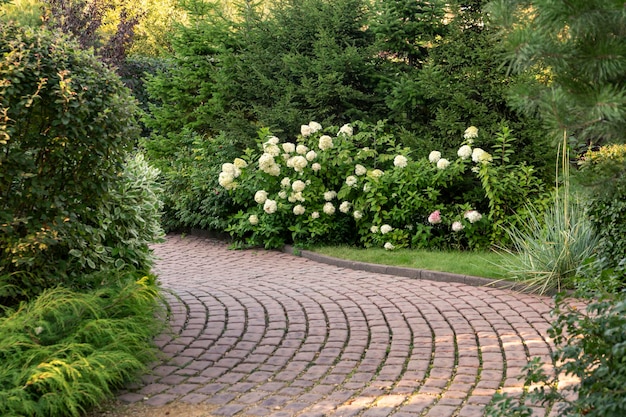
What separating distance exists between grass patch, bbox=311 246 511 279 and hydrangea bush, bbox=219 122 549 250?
25 cm

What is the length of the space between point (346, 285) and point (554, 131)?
5.08 m

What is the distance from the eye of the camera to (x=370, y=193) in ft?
31.9

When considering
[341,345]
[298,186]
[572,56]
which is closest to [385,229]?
[298,186]

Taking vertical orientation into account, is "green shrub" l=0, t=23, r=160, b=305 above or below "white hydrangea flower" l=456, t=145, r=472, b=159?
below

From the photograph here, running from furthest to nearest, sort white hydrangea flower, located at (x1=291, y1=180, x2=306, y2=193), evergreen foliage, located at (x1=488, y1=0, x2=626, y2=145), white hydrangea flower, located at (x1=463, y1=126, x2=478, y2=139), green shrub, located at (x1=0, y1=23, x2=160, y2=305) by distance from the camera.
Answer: white hydrangea flower, located at (x1=291, y1=180, x2=306, y2=193) < white hydrangea flower, located at (x1=463, y1=126, x2=478, y2=139) < green shrub, located at (x1=0, y1=23, x2=160, y2=305) < evergreen foliage, located at (x1=488, y1=0, x2=626, y2=145)

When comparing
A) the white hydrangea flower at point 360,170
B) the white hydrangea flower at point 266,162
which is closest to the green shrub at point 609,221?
the white hydrangea flower at point 360,170

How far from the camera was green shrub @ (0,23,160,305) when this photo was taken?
5195 millimetres

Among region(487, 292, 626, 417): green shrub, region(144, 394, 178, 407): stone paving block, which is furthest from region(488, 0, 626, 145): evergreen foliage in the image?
region(144, 394, 178, 407): stone paving block

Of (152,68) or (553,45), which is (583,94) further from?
(152,68)

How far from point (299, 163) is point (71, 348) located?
566 cm

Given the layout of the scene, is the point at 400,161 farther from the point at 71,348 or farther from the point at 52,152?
the point at 71,348

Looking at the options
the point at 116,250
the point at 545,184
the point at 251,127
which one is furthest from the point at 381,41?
the point at 116,250

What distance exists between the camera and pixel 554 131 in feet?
9.80

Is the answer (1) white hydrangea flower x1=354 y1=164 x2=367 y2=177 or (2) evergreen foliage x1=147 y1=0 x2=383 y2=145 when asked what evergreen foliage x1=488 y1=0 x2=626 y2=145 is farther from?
(2) evergreen foliage x1=147 y1=0 x2=383 y2=145
